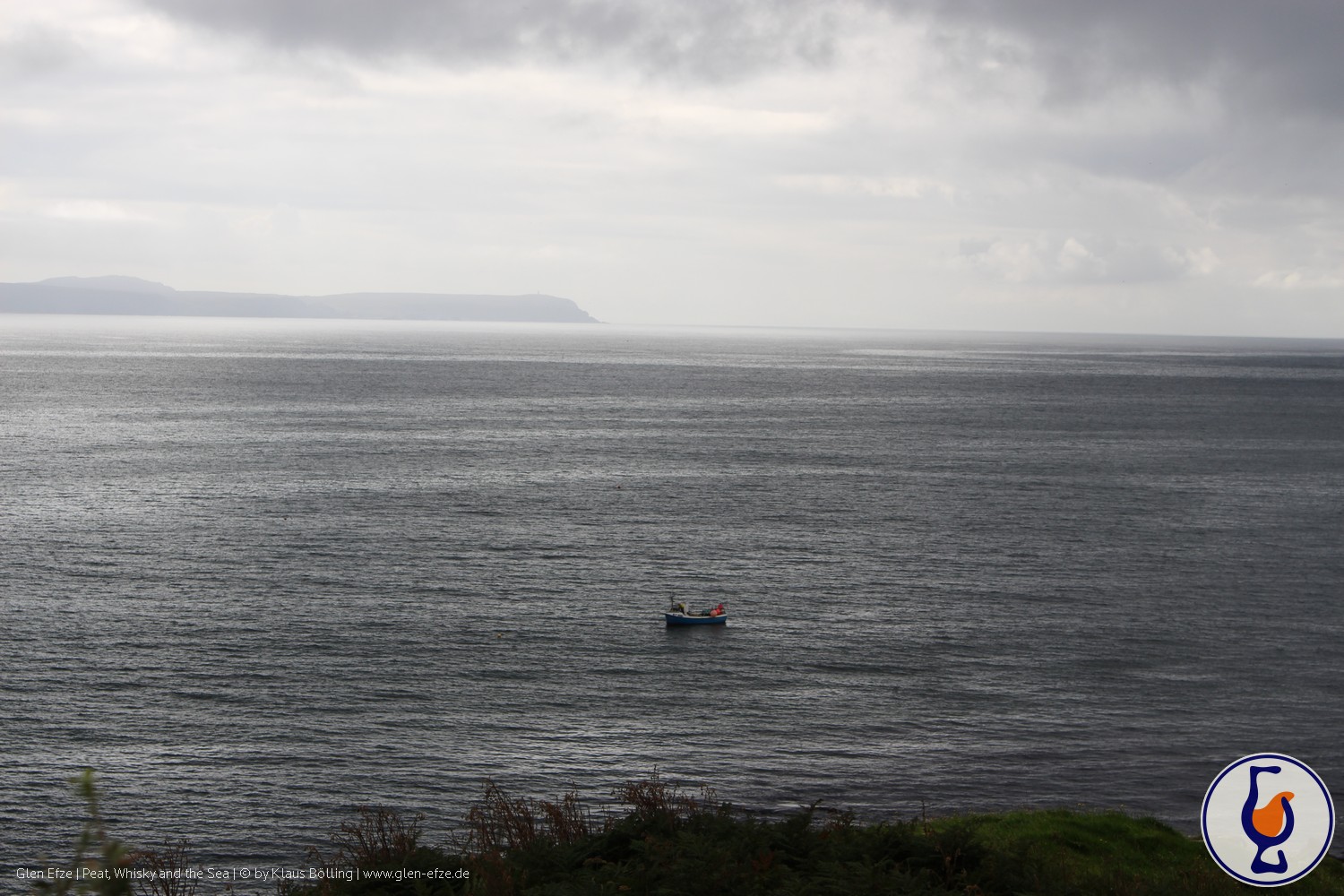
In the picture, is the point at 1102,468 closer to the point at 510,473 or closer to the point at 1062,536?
the point at 1062,536

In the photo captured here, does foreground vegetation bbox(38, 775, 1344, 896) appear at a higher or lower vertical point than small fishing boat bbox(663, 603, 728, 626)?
higher

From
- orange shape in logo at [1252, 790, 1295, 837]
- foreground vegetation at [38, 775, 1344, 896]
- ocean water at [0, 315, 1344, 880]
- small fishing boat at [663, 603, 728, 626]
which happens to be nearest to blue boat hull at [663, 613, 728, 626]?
small fishing boat at [663, 603, 728, 626]

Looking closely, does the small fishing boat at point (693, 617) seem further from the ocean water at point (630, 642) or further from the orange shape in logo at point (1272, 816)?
the orange shape in logo at point (1272, 816)

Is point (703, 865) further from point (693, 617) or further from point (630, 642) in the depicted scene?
point (693, 617)

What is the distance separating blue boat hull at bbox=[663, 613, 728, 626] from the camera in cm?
7950

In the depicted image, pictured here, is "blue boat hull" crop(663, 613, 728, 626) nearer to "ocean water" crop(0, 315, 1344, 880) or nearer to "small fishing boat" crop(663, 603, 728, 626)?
"small fishing boat" crop(663, 603, 728, 626)

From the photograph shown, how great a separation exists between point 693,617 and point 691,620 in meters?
0.23

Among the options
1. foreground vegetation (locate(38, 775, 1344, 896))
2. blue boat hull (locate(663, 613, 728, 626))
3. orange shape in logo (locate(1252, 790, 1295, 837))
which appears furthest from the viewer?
blue boat hull (locate(663, 613, 728, 626))

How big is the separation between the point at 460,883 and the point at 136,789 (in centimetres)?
4123

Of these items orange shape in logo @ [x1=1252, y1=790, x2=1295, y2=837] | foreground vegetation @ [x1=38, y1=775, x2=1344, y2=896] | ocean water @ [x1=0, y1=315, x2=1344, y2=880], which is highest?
orange shape in logo @ [x1=1252, y1=790, x2=1295, y2=837]

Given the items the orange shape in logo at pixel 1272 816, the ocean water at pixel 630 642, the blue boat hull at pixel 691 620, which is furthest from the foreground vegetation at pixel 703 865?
the blue boat hull at pixel 691 620

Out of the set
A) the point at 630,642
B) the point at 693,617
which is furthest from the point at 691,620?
the point at 630,642

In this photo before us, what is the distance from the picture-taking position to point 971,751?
62250 mm

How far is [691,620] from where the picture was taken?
79750 millimetres
